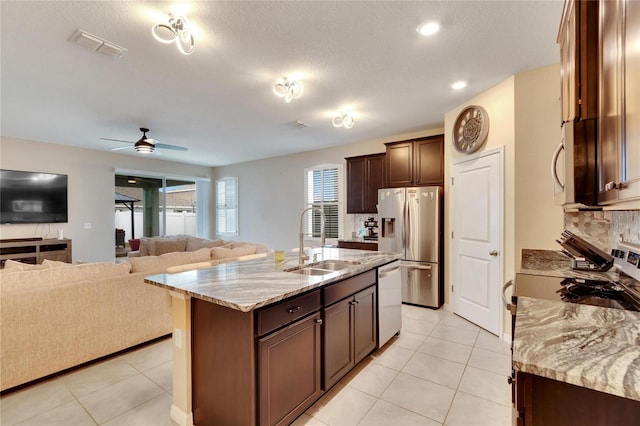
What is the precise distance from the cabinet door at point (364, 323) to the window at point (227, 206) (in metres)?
5.94

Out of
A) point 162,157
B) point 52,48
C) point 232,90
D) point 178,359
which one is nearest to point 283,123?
point 232,90

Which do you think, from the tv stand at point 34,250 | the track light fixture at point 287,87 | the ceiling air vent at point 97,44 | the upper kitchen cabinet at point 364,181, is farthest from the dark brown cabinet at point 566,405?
the tv stand at point 34,250

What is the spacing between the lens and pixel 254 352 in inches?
61.4

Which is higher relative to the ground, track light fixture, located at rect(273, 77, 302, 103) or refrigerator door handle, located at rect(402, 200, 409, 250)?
track light fixture, located at rect(273, 77, 302, 103)

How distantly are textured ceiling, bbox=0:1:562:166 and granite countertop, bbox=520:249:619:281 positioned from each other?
5.83 ft

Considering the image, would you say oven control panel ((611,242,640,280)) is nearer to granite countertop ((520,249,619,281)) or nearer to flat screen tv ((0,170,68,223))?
granite countertop ((520,249,619,281))

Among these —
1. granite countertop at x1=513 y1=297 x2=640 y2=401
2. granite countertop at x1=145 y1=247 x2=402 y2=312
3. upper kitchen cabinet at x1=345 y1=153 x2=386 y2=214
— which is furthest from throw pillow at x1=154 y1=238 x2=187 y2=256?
granite countertop at x1=513 y1=297 x2=640 y2=401

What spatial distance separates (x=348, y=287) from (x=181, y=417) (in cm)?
141

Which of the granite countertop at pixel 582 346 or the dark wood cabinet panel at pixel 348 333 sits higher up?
the granite countertop at pixel 582 346

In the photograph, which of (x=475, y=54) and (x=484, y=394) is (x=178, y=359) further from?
Answer: (x=475, y=54)

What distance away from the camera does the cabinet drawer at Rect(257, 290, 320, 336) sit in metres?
1.60

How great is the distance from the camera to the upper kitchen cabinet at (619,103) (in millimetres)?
885

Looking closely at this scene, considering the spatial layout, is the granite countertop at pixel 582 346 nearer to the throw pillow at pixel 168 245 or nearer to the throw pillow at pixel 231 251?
the throw pillow at pixel 231 251

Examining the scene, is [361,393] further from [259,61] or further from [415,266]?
[259,61]
